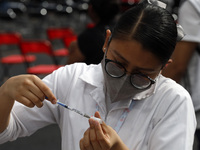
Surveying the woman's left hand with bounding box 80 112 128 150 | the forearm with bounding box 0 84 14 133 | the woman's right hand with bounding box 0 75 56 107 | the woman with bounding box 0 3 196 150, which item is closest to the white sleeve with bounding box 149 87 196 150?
the woman with bounding box 0 3 196 150

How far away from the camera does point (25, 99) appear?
2.52 feet

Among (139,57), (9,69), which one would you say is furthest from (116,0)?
(9,69)

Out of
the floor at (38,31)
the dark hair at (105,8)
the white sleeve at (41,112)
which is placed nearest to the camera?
the white sleeve at (41,112)

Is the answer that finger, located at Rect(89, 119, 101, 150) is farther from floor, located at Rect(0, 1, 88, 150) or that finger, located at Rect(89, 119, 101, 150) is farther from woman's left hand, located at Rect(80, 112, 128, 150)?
floor, located at Rect(0, 1, 88, 150)

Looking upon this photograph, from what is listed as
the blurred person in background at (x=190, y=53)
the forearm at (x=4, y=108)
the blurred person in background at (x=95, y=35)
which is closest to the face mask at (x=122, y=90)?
the forearm at (x=4, y=108)

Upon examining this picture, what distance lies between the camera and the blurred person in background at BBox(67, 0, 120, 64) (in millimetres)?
1924

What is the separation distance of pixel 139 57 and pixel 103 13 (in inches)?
56.4

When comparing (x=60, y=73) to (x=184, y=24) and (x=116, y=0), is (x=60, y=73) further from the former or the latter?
(x=116, y=0)

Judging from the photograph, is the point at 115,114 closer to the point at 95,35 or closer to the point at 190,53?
the point at 190,53

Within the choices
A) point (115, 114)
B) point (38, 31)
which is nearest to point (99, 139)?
point (115, 114)

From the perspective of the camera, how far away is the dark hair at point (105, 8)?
209 centimetres

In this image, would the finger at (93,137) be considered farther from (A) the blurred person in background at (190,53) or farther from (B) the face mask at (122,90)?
(A) the blurred person in background at (190,53)

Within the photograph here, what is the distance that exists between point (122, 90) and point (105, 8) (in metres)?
1.40

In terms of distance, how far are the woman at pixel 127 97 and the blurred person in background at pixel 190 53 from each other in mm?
467
